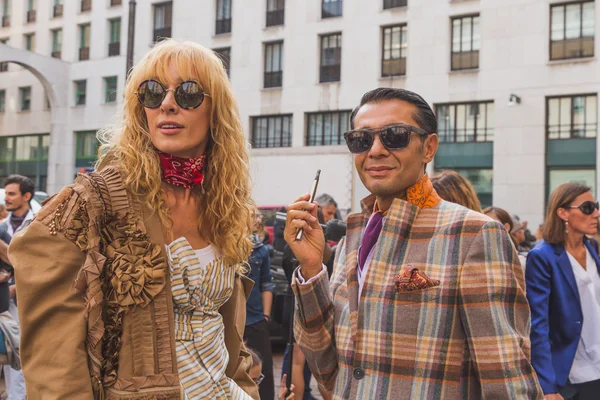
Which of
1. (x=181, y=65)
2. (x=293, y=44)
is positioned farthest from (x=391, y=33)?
(x=181, y=65)

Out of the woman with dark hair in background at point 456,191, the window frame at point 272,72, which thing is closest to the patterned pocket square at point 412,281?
the woman with dark hair in background at point 456,191

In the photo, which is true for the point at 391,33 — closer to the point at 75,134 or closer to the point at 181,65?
the point at 75,134

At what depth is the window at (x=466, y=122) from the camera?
27750 mm

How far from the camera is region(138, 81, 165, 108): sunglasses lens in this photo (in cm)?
254

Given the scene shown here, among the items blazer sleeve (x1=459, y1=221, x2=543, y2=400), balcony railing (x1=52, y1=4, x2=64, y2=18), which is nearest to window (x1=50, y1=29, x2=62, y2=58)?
balcony railing (x1=52, y1=4, x2=64, y2=18)

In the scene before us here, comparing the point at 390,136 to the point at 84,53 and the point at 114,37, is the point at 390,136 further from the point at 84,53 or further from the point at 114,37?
the point at 84,53

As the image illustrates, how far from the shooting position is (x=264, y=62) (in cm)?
3284

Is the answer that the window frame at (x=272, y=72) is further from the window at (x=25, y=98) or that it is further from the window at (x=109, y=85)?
the window at (x=25, y=98)

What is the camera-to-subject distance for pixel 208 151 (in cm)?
285

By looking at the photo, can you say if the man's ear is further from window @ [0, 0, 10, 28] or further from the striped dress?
window @ [0, 0, 10, 28]

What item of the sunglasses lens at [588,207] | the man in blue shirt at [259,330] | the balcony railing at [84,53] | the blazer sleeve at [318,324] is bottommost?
the man in blue shirt at [259,330]

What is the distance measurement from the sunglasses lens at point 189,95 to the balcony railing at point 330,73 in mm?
28704

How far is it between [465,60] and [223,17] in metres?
12.7

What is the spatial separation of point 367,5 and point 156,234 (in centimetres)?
2942
